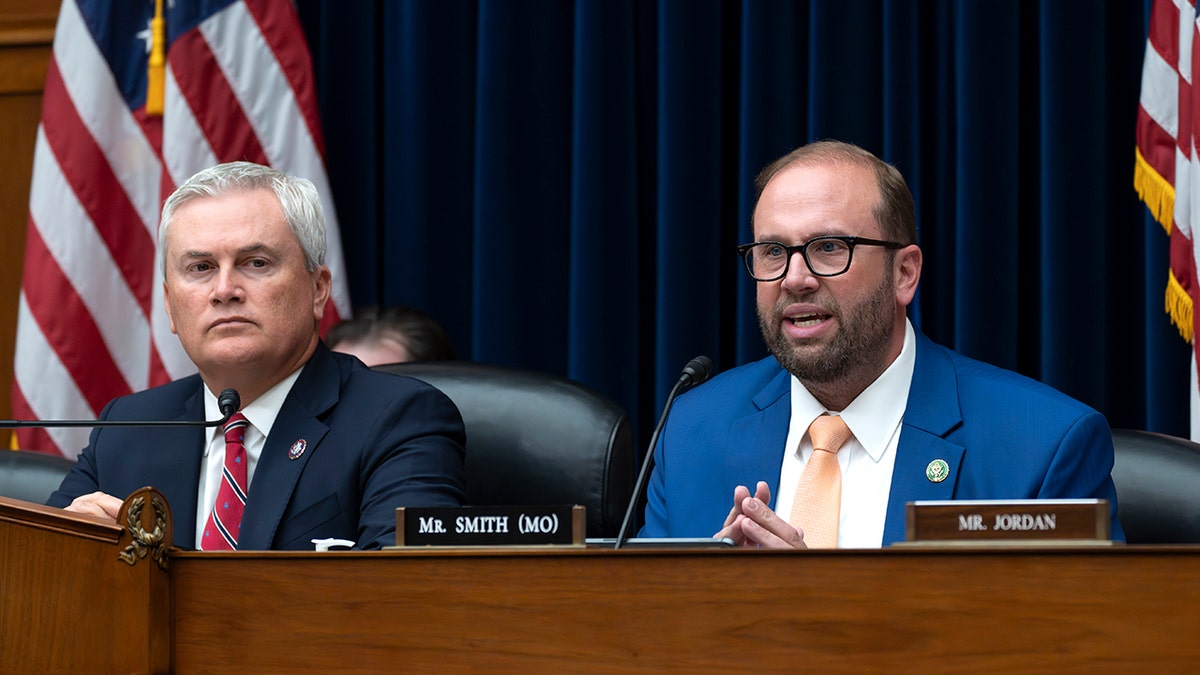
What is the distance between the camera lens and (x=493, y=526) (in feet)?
5.20

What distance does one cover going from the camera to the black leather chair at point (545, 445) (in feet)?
8.55

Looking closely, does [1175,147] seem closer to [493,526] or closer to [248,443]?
[248,443]

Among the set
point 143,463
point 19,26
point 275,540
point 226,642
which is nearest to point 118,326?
point 19,26

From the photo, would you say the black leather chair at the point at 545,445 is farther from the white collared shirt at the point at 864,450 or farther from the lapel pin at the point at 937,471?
the lapel pin at the point at 937,471

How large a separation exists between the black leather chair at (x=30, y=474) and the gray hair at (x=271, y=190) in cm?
57

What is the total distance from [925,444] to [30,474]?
5.65 feet

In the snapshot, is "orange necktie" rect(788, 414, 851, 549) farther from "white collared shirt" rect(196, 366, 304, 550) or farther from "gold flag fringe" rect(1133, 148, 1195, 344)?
"gold flag fringe" rect(1133, 148, 1195, 344)

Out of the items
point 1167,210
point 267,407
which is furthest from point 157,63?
point 1167,210

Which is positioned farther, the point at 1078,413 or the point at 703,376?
the point at 1078,413

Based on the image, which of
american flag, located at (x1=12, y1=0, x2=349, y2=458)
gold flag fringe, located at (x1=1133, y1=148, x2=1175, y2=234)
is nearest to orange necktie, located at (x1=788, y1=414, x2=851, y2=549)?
gold flag fringe, located at (x1=1133, y1=148, x2=1175, y2=234)

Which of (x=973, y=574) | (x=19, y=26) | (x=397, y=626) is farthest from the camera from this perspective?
(x=19, y=26)

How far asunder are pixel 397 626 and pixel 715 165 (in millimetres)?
2324

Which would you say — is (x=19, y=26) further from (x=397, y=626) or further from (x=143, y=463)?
(x=397, y=626)

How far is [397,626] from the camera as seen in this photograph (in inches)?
60.0
